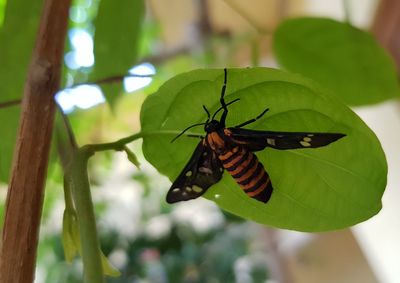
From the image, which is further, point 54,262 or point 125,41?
point 54,262

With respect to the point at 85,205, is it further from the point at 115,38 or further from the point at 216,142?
the point at 115,38

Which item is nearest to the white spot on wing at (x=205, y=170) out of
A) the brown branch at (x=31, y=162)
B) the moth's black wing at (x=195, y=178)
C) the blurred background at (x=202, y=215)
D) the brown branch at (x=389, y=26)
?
the moth's black wing at (x=195, y=178)

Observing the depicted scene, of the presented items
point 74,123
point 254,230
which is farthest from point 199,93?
point 254,230

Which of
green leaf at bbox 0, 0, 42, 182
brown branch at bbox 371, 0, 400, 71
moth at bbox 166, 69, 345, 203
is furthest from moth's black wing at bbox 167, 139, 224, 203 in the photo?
brown branch at bbox 371, 0, 400, 71

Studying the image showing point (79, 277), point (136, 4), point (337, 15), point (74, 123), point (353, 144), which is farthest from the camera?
point (337, 15)

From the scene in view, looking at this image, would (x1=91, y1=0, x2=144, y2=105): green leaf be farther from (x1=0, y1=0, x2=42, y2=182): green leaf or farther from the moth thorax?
the moth thorax

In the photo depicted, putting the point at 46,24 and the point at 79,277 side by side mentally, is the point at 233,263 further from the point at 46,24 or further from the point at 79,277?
the point at 46,24
